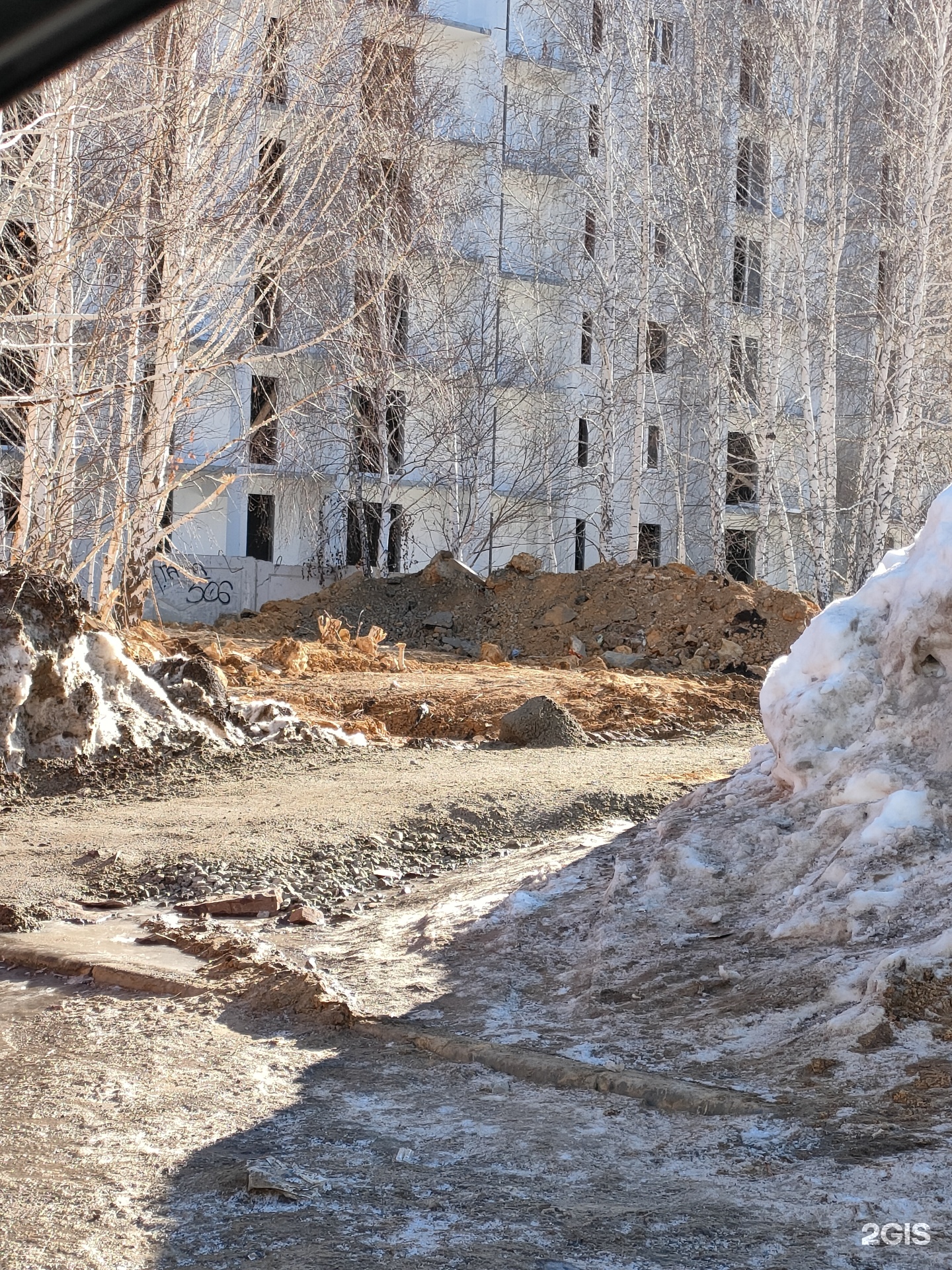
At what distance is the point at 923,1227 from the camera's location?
2.66 metres

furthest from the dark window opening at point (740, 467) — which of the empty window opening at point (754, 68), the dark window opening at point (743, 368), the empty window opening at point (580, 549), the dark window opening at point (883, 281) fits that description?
the empty window opening at point (754, 68)

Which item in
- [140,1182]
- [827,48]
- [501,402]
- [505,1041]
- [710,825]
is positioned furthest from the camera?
[501,402]

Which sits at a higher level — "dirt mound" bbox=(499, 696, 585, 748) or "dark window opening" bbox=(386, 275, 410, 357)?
"dark window opening" bbox=(386, 275, 410, 357)

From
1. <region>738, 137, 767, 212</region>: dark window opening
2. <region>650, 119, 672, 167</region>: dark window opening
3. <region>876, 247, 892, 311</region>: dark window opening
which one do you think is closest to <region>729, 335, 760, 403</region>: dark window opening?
<region>876, 247, 892, 311</region>: dark window opening

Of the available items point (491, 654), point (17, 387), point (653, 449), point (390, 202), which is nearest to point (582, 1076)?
point (17, 387)

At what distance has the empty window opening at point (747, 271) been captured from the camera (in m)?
23.8

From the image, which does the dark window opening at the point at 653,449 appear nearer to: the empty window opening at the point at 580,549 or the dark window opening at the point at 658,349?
the dark window opening at the point at 658,349

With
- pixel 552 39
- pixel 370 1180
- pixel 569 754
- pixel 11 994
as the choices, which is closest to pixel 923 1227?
pixel 370 1180

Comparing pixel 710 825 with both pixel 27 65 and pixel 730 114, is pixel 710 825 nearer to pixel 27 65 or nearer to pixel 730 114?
pixel 27 65

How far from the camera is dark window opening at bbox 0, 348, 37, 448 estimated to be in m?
10.1

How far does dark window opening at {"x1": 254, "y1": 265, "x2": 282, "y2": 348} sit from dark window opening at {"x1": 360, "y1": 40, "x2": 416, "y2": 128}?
6.73ft

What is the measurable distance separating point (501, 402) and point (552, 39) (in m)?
8.05

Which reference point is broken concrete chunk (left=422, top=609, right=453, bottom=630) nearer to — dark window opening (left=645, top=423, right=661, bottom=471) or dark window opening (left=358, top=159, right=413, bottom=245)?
dark window opening (left=358, top=159, right=413, bottom=245)
